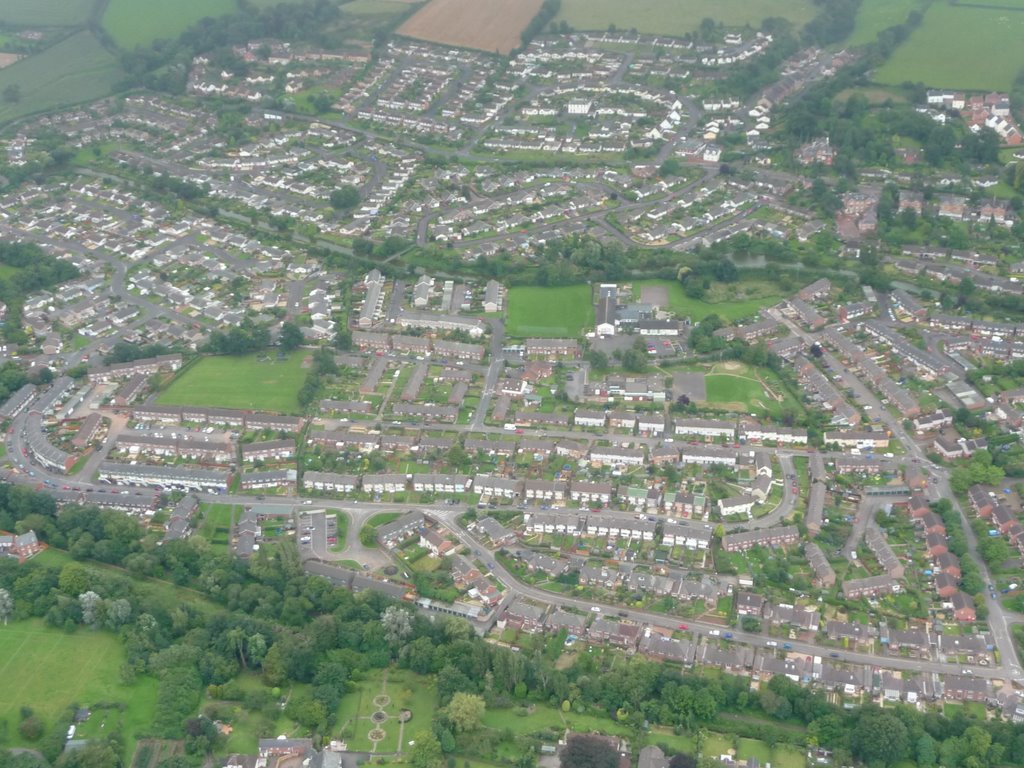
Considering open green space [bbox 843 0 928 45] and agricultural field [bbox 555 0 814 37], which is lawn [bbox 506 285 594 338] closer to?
agricultural field [bbox 555 0 814 37]

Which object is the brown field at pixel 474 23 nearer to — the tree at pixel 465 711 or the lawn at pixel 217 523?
the lawn at pixel 217 523

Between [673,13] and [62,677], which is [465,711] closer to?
[62,677]

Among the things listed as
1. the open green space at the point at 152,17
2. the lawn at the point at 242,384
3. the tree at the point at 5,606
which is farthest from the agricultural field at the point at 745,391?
the open green space at the point at 152,17

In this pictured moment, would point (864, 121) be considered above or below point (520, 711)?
above

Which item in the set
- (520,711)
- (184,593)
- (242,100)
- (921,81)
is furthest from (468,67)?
(520,711)

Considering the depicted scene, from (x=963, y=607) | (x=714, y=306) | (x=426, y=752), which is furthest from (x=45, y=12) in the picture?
(x=963, y=607)

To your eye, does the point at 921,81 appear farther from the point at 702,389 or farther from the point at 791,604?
the point at 791,604

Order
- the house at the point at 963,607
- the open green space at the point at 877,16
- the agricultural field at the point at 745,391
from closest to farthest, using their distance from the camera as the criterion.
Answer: the house at the point at 963,607 < the agricultural field at the point at 745,391 < the open green space at the point at 877,16
